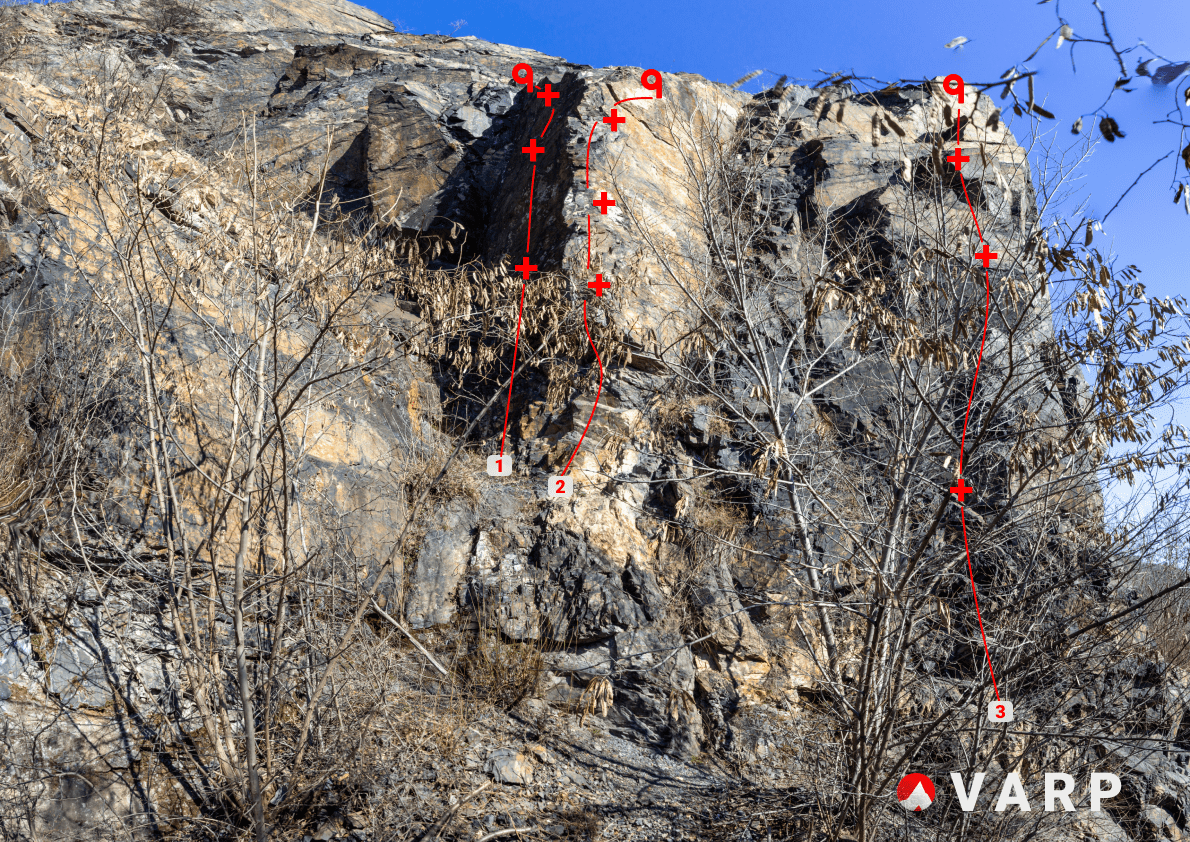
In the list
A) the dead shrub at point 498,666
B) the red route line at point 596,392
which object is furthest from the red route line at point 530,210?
the dead shrub at point 498,666

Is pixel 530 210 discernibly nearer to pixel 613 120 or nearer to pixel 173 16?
pixel 613 120

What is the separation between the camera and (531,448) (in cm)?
746

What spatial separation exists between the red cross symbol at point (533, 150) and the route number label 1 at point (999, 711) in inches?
339

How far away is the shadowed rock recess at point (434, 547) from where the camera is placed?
4.23 metres

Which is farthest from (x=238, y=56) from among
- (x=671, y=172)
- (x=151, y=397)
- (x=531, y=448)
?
(x=151, y=397)

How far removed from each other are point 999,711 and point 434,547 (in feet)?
14.6

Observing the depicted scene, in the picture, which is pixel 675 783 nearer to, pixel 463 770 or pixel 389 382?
pixel 463 770

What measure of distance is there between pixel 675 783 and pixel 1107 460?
3692 millimetres

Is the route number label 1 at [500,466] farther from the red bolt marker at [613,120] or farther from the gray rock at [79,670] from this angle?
the red bolt marker at [613,120]

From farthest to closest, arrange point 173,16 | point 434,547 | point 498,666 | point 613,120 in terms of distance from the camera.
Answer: point 173,16, point 613,120, point 434,547, point 498,666

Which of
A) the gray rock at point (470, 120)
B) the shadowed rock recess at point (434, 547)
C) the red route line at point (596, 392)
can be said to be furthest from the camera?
the gray rock at point (470, 120)

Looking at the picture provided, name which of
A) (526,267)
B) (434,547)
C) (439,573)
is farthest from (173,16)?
(439,573)

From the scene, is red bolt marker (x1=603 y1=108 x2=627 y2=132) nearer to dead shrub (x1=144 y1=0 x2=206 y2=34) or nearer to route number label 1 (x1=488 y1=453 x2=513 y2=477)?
route number label 1 (x1=488 y1=453 x2=513 y2=477)

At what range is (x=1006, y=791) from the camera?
15.4 ft
